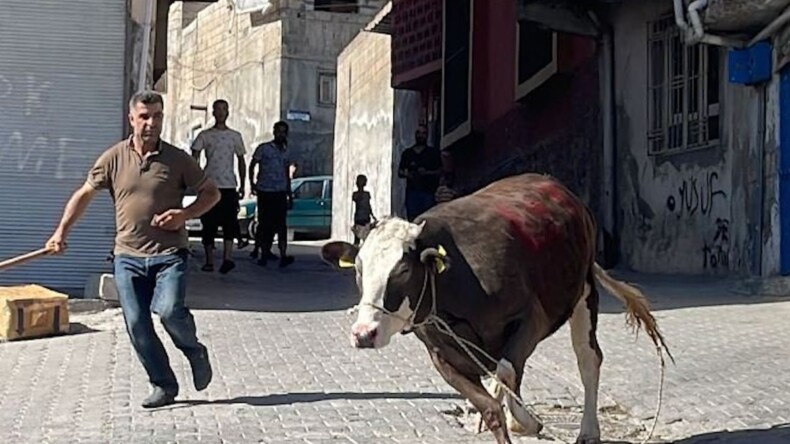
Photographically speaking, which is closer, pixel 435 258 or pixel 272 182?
pixel 435 258

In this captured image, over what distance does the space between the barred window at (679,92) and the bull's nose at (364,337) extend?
9.95 m

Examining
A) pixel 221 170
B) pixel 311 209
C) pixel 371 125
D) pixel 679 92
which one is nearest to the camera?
pixel 221 170

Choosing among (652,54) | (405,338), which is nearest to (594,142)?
(652,54)

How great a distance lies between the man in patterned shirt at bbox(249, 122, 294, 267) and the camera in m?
16.3

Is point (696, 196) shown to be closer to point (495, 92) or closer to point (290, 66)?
point (495, 92)

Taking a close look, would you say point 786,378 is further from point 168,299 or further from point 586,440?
point 168,299

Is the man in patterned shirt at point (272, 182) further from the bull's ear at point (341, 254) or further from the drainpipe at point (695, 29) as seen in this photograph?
the bull's ear at point (341, 254)

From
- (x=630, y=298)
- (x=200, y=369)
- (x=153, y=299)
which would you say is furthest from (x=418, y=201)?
(x=630, y=298)

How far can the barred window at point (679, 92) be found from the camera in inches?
587

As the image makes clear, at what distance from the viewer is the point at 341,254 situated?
5969mm

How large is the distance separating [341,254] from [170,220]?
7.21 feet

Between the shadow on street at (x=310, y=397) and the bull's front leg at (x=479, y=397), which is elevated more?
the bull's front leg at (x=479, y=397)

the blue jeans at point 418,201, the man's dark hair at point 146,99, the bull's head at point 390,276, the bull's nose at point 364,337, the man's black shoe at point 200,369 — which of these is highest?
the man's dark hair at point 146,99

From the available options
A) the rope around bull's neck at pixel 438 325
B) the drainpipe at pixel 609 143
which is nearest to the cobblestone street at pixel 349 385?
the rope around bull's neck at pixel 438 325
